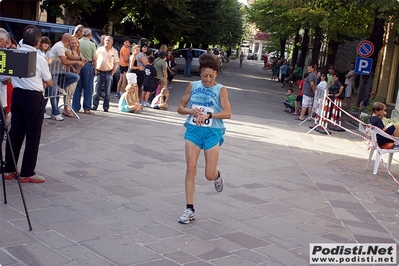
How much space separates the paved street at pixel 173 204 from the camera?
5207 mm

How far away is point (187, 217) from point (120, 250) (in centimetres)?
112

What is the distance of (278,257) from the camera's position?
5367mm

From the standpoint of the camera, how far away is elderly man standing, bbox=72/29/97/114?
12.9 meters

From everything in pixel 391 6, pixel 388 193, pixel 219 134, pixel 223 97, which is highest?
pixel 391 6

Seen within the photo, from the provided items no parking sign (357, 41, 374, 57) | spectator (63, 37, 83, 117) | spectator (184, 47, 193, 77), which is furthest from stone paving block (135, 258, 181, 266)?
spectator (184, 47, 193, 77)

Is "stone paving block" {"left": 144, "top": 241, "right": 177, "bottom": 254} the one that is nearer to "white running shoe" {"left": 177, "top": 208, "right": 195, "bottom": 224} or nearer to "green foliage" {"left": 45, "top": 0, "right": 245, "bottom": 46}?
"white running shoe" {"left": 177, "top": 208, "right": 195, "bottom": 224}

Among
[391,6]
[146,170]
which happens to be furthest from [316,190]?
[391,6]

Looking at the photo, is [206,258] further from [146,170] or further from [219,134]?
[146,170]

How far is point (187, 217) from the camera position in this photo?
6090 millimetres

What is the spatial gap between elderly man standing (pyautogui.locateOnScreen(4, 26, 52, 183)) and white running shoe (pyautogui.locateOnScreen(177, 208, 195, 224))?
2.04m

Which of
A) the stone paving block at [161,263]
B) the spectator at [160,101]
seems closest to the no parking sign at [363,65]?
the spectator at [160,101]

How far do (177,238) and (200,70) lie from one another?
1775 millimetres

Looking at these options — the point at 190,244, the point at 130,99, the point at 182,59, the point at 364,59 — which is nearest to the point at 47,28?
the point at 130,99

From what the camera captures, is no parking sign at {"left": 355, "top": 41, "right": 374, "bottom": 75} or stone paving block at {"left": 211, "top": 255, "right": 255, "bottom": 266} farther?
no parking sign at {"left": 355, "top": 41, "right": 374, "bottom": 75}
